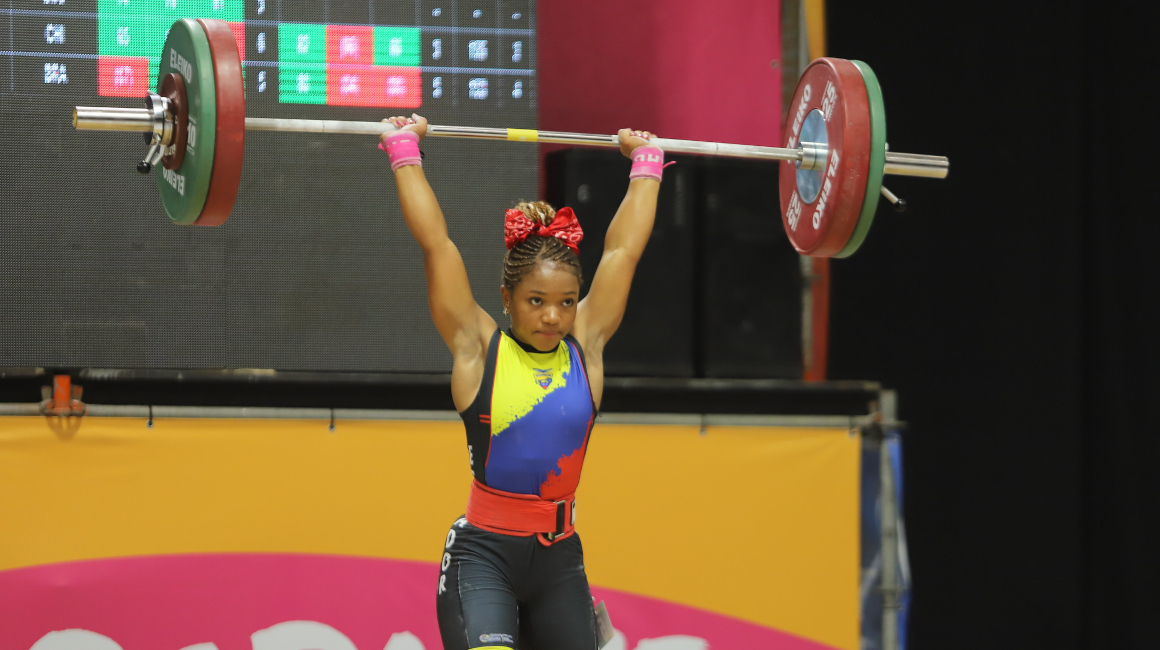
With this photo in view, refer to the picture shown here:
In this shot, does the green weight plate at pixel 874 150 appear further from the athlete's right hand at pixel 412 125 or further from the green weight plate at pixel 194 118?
the green weight plate at pixel 194 118

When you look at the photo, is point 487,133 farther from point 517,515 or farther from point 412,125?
point 517,515

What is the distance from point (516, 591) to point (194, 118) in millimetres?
1331

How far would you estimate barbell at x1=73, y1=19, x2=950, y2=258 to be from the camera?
8.25ft

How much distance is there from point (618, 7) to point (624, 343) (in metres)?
1.16

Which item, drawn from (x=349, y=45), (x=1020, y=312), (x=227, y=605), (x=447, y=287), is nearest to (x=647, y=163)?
(x=447, y=287)

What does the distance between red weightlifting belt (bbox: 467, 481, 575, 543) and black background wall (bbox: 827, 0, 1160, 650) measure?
73.5 inches

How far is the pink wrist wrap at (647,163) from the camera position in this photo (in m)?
2.76

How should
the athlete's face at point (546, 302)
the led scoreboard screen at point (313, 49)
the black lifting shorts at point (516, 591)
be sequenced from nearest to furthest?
1. the black lifting shorts at point (516, 591)
2. the athlete's face at point (546, 302)
3. the led scoreboard screen at point (313, 49)

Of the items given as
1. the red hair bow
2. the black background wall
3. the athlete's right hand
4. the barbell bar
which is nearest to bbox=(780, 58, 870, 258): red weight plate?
the barbell bar

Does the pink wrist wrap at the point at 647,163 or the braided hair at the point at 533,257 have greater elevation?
the pink wrist wrap at the point at 647,163

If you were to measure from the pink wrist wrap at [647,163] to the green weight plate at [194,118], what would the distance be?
1.03m

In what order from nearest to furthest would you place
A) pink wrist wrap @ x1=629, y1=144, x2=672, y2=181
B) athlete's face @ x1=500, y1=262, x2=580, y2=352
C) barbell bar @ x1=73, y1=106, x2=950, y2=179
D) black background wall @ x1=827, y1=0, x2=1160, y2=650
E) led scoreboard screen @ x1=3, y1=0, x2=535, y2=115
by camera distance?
athlete's face @ x1=500, y1=262, x2=580, y2=352 < barbell bar @ x1=73, y1=106, x2=950, y2=179 < pink wrist wrap @ x1=629, y1=144, x2=672, y2=181 < led scoreboard screen @ x1=3, y1=0, x2=535, y2=115 < black background wall @ x1=827, y1=0, x2=1160, y2=650

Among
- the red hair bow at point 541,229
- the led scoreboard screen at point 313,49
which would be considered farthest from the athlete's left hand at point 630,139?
the led scoreboard screen at point 313,49

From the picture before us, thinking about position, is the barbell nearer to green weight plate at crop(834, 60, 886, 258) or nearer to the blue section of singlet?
green weight plate at crop(834, 60, 886, 258)
